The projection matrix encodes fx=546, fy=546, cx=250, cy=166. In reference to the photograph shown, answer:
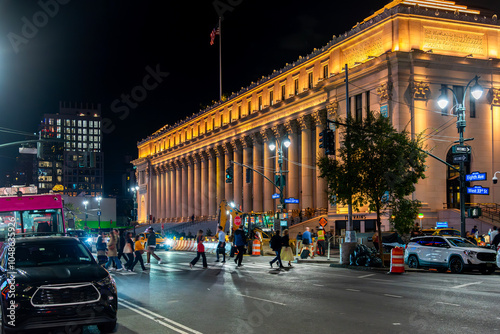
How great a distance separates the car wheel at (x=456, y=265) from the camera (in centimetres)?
2305

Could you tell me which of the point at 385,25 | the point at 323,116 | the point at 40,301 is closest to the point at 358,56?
the point at 385,25

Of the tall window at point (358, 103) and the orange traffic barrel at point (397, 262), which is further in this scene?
the tall window at point (358, 103)

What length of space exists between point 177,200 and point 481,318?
95288 mm

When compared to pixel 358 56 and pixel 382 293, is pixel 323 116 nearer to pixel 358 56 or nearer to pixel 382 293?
pixel 358 56

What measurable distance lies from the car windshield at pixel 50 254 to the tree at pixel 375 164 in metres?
18.5

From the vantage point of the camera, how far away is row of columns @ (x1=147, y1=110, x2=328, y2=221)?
6147 centimetres

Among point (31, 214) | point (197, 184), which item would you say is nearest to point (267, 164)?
point (197, 184)

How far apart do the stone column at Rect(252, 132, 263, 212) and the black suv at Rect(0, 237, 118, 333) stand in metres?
61.9

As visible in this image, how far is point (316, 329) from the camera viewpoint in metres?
9.86

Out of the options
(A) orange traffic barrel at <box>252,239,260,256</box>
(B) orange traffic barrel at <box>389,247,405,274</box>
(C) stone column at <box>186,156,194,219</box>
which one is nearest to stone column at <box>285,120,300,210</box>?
(A) orange traffic barrel at <box>252,239,260,256</box>

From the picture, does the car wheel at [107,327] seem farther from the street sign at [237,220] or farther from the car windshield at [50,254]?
the street sign at [237,220]

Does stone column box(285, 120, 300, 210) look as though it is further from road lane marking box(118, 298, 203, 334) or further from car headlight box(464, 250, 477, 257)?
road lane marking box(118, 298, 203, 334)

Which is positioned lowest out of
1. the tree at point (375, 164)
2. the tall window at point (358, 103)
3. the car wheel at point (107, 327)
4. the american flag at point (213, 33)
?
the car wheel at point (107, 327)

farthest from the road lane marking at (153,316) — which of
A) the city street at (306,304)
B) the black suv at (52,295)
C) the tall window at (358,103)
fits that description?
the tall window at (358,103)
